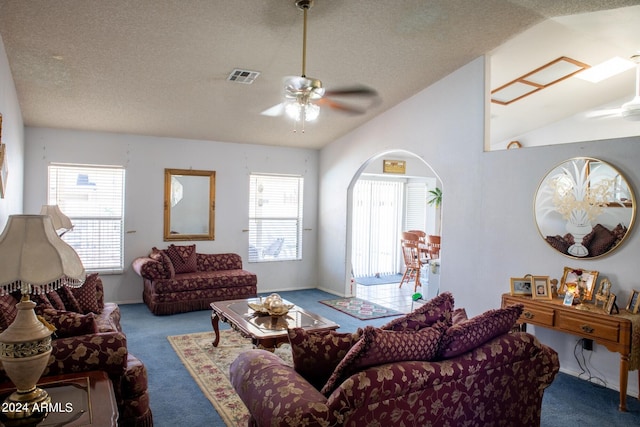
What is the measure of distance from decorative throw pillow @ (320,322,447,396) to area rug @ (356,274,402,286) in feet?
20.5

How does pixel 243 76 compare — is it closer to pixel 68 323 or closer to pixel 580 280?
pixel 68 323

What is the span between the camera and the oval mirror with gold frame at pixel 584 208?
3.53m

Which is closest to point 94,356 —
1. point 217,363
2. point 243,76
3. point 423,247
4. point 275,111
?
point 217,363

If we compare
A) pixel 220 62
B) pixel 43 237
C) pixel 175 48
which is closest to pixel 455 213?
pixel 220 62

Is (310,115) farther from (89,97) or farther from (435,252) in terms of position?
(435,252)

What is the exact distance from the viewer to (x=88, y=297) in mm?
3846

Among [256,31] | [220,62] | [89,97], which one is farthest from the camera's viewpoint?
[89,97]

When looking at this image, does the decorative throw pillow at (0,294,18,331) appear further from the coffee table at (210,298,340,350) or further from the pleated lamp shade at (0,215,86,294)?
the coffee table at (210,298,340,350)

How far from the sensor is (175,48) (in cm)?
398

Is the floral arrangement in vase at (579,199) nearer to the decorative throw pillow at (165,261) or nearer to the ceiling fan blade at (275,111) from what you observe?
the ceiling fan blade at (275,111)

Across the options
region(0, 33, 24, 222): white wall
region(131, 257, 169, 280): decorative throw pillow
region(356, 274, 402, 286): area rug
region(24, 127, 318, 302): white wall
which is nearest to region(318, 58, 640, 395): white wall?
region(24, 127, 318, 302): white wall

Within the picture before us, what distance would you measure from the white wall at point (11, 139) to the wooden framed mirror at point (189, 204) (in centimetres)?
183

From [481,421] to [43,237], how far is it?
7.14ft

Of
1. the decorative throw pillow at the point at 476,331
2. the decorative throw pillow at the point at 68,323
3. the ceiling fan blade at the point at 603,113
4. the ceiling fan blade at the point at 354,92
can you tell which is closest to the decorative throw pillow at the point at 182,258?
the ceiling fan blade at the point at 354,92
